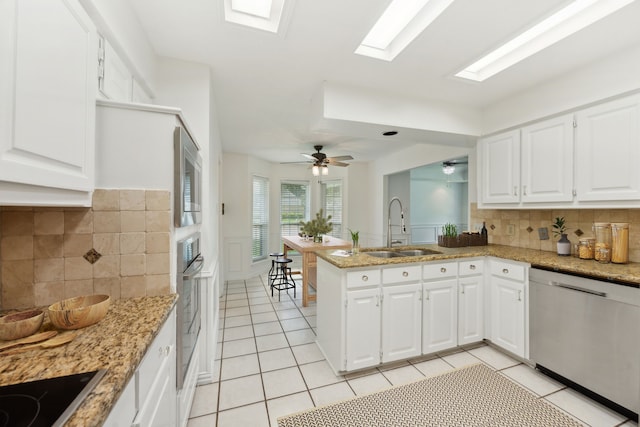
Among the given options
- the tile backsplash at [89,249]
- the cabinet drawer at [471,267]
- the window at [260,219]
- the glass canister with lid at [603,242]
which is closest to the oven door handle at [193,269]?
the tile backsplash at [89,249]

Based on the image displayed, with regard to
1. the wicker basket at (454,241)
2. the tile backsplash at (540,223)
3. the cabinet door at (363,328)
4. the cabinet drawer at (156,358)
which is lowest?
the cabinet door at (363,328)

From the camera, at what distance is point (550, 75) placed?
2.21 meters

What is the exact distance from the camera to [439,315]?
235 cm

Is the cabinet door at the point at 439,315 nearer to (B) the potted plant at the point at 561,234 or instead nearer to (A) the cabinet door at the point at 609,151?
(B) the potted plant at the point at 561,234

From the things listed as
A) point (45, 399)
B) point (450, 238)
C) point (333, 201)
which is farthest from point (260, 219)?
point (45, 399)

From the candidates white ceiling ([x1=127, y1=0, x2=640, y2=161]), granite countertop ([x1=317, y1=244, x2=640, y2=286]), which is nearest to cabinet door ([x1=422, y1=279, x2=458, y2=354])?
granite countertop ([x1=317, y1=244, x2=640, y2=286])

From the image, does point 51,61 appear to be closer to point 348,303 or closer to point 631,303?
point 348,303

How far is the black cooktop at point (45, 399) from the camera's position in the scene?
0.55m

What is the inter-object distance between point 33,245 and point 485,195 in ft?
11.8

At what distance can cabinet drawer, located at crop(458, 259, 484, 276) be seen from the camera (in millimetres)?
2428

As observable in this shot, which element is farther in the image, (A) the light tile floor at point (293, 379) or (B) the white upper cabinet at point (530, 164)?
(B) the white upper cabinet at point (530, 164)

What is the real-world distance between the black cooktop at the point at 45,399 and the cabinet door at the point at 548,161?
317cm

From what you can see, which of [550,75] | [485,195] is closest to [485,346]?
[485,195]

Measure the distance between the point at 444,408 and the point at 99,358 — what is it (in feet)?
6.55
